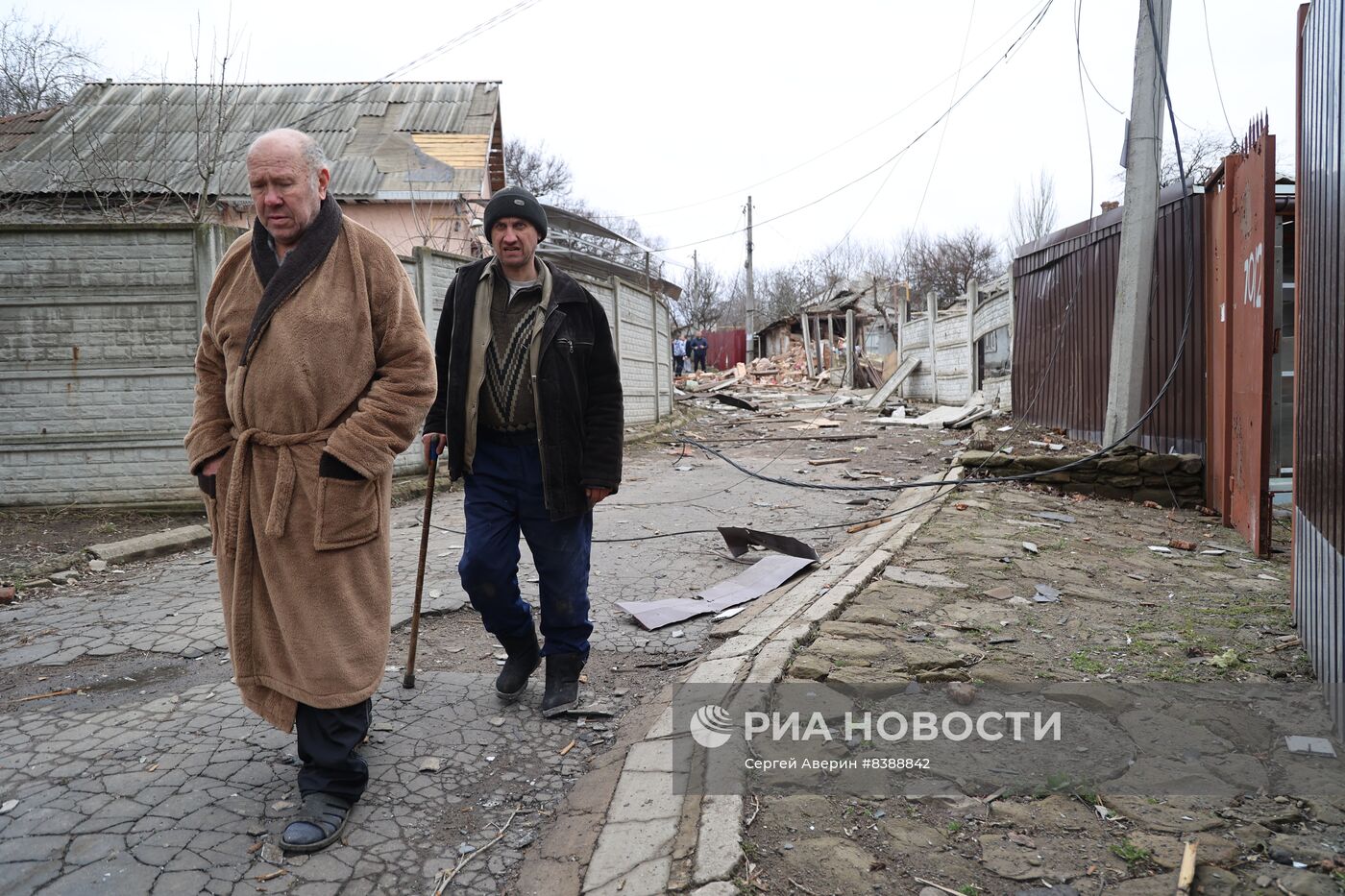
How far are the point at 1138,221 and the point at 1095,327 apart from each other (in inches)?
106

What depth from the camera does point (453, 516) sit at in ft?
25.4

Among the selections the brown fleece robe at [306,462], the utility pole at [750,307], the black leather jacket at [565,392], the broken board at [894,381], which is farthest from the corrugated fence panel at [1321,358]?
the utility pole at [750,307]

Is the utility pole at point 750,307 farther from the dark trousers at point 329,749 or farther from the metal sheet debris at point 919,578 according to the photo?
the dark trousers at point 329,749

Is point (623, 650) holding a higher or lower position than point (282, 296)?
lower

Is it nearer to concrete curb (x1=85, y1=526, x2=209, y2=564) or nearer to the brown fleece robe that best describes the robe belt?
the brown fleece robe

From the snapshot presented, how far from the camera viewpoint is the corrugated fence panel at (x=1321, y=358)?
2.90 m

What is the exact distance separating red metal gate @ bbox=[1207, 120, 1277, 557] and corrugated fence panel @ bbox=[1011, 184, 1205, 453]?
2.70 ft

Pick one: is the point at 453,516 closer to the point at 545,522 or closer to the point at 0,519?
the point at 0,519

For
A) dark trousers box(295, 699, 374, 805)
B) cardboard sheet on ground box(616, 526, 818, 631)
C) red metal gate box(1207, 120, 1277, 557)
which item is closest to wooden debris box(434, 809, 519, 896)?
dark trousers box(295, 699, 374, 805)

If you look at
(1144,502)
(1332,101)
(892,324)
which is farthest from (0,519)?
(892,324)

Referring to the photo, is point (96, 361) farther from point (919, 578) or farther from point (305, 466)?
point (919, 578)

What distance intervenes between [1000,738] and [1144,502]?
5.63 meters

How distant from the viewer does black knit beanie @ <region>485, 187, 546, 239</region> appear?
3320mm

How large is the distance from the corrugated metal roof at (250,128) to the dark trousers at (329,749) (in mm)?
14062
